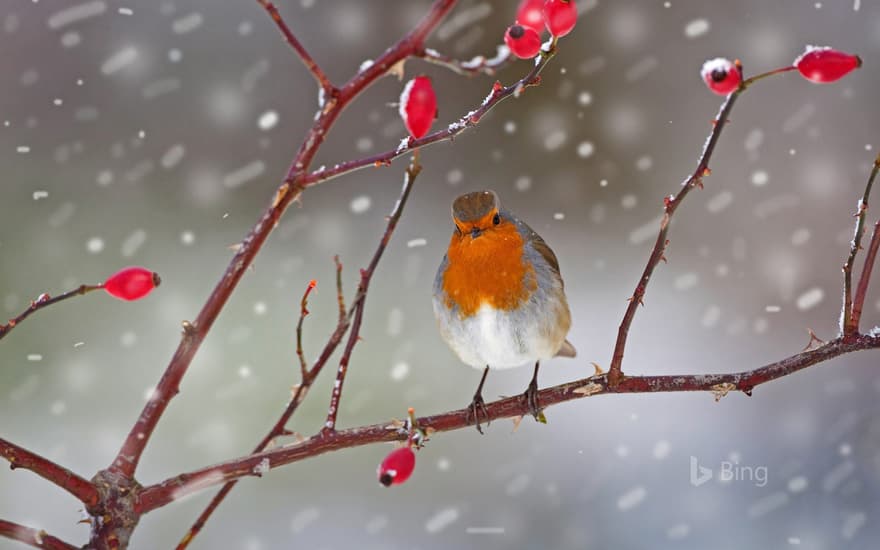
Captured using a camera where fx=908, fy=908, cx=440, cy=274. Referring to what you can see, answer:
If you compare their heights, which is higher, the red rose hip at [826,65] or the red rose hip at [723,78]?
the red rose hip at [826,65]

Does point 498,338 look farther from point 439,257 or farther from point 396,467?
point 439,257

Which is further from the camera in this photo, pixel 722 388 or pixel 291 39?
pixel 722 388

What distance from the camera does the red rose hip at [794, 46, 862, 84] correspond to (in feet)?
2.43

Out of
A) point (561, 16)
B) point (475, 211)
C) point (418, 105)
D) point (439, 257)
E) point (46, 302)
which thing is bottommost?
point (46, 302)

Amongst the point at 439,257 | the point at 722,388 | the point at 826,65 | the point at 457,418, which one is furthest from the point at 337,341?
the point at 439,257

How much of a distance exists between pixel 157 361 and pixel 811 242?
2927mm

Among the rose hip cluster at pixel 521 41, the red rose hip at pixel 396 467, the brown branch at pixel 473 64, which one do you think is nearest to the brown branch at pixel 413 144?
the rose hip cluster at pixel 521 41

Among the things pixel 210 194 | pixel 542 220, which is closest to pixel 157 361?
pixel 210 194

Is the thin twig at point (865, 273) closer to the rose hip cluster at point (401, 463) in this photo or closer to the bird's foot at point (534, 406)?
the bird's foot at point (534, 406)

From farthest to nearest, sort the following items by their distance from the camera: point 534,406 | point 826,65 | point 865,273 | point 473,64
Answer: point 534,406 < point 865,273 < point 826,65 < point 473,64

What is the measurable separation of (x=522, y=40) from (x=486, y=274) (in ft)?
2.23

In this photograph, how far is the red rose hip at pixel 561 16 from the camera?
82cm

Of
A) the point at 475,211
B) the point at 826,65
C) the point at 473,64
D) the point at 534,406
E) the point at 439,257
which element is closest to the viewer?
the point at 473,64

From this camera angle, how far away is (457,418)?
3.12 ft
